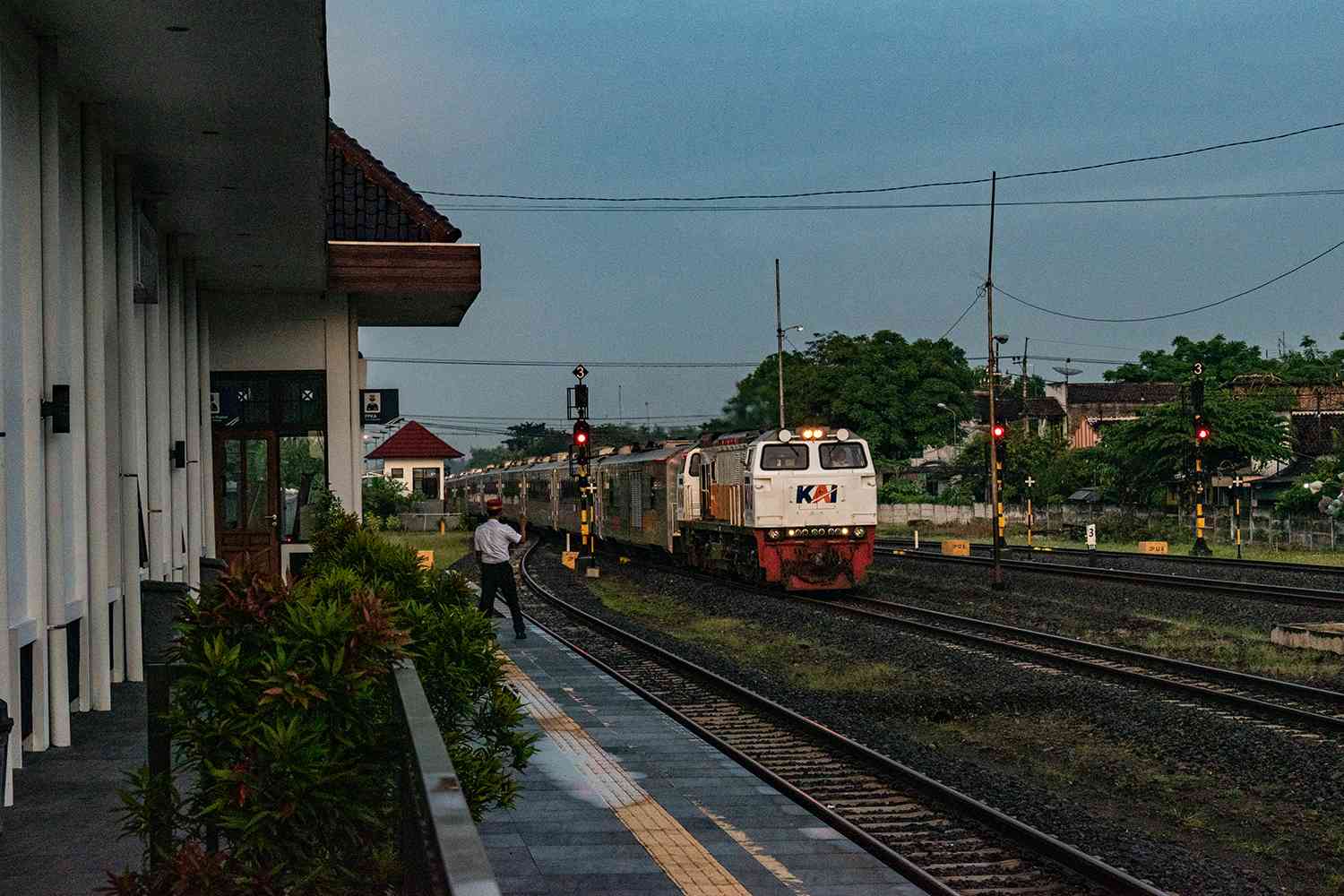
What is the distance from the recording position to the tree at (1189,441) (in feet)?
154

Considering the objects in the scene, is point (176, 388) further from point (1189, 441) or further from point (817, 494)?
point (1189, 441)

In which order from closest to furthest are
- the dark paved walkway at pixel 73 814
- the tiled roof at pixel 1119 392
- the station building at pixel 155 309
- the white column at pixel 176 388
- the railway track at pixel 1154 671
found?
the dark paved walkway at pixel 73 814
the station building at pixel 155 309
the railway track at pixel 1154 671
the white column at pixel 176 388
the tiled roof at pixel 1119 392

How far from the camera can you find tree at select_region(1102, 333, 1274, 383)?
100500 millimetres

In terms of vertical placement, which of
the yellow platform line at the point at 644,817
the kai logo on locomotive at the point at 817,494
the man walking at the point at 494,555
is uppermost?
the kai logo on locomotive at the point at 817,494

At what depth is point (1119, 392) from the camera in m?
93.6

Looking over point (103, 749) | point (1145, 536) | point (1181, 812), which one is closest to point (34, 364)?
point (103, 749)

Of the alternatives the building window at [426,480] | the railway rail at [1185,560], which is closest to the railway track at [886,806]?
the railway rail at [1185,560]

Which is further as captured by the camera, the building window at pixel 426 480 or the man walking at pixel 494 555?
the building window at pixel 426 480

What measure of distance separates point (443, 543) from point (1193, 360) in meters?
72.3

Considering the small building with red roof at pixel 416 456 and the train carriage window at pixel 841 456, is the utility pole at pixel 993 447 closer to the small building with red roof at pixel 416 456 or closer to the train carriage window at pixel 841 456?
the train carriage window at pixel 841 456

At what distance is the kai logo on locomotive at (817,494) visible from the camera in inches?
990

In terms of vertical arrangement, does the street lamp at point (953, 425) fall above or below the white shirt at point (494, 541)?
above

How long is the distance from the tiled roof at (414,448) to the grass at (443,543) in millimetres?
22782

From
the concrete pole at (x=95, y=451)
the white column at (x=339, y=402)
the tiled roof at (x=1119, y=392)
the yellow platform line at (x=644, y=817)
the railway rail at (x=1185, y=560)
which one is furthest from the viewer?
the tiled roof at (x=1119, y=392)
